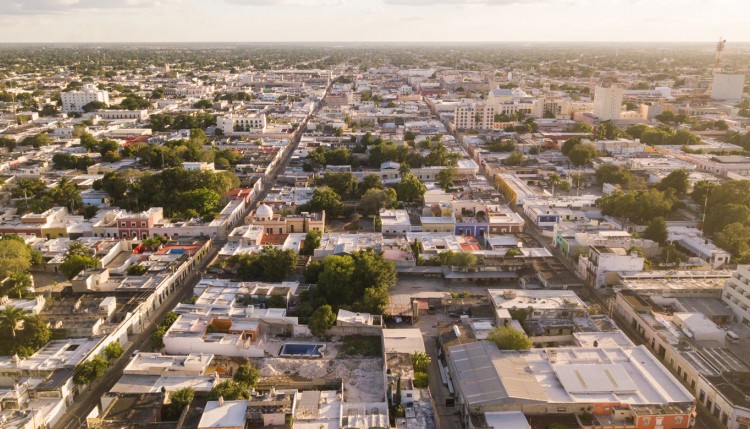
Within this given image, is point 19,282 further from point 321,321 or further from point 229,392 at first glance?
point 321,321

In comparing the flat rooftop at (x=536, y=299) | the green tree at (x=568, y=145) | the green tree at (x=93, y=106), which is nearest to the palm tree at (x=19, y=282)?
the flat rooftop at (x=536, y=299)

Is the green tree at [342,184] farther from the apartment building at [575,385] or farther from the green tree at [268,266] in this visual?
the apartment building at [575,385]

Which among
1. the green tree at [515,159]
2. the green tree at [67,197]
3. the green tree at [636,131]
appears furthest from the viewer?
the green tree at [636,131]

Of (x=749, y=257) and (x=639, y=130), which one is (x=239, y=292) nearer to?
(x=749, y=257)

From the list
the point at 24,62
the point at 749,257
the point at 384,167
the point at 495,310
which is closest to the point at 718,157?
the point at 749,257

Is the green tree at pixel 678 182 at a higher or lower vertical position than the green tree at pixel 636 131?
lower

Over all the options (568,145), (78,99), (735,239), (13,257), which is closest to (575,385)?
(735,239)
